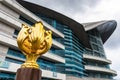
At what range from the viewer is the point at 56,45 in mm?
31656

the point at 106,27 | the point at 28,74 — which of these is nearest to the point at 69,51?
the point at 106,27

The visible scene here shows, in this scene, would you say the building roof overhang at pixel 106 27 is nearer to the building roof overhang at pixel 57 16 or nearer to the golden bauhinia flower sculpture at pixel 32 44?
the building roof overhang at pixel 57 16

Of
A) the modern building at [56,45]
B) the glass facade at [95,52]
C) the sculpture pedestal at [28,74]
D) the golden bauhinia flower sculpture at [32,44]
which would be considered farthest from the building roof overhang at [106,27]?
the sculpture pedestal at [28,74]

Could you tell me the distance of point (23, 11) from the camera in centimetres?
2667

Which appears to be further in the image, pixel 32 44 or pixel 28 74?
pixel 32 44

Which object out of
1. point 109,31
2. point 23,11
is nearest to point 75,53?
point 23,11

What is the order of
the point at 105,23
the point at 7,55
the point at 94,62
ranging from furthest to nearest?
the point at 105,23 < the point at 94,62 < the point at 7,55

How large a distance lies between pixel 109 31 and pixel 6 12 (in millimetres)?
46567

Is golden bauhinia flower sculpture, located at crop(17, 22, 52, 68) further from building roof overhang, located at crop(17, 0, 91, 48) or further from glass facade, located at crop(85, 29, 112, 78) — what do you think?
glass facade, located at crop(85, 29, 112, 78)

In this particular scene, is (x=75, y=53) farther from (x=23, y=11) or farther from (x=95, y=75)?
(x=23, y=11)

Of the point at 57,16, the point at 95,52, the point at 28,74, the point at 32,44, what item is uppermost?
the point at 57,16

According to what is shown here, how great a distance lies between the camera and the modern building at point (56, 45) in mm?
23188

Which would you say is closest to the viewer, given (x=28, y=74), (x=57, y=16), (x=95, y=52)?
(x=28, y=74)

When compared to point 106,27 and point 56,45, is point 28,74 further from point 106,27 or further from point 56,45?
point 106,27
